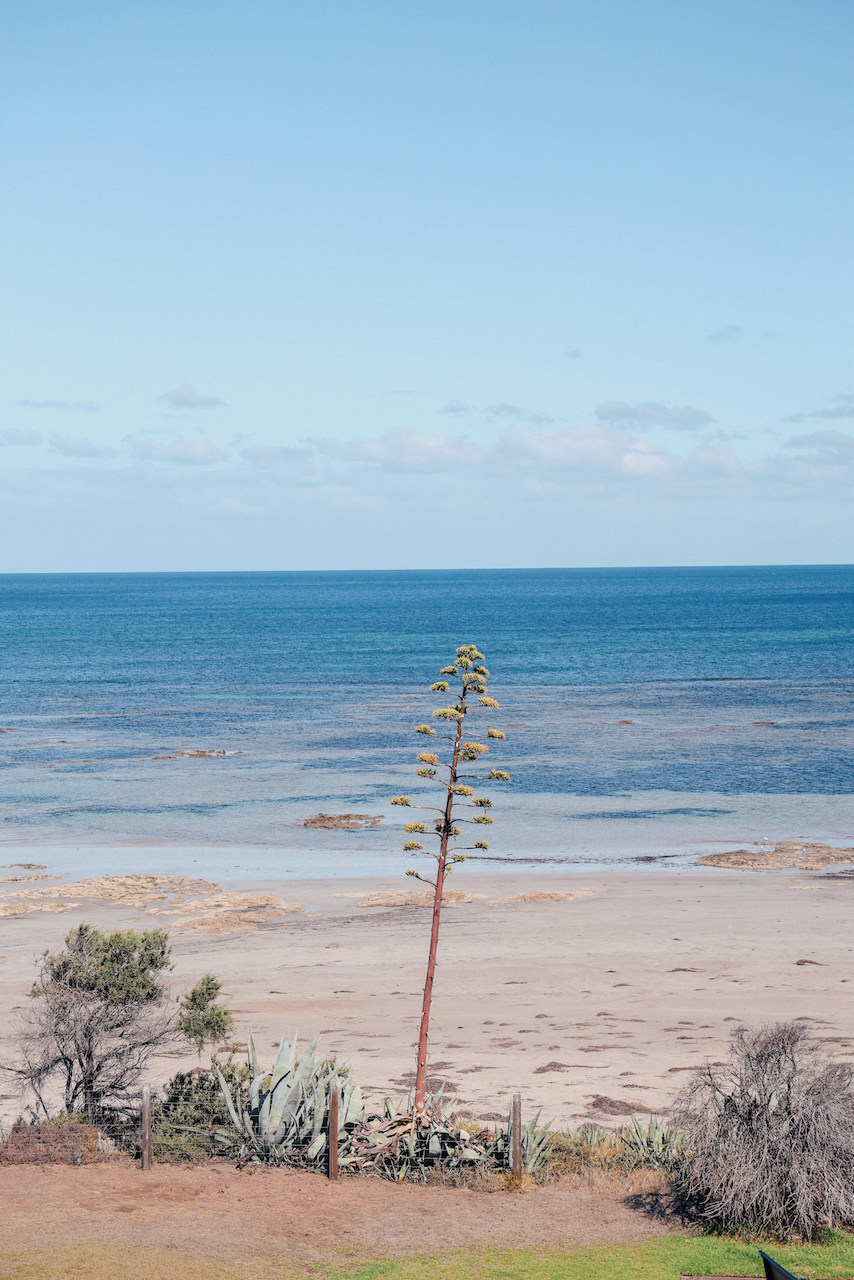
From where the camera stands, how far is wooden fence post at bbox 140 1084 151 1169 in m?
14.5

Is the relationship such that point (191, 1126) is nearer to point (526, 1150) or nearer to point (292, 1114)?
point (292, 1114)

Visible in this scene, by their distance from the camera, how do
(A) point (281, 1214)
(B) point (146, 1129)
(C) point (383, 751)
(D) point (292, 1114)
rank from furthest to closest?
(C) point (383, 751)
(D) point (292, 1114)
(B) point (146, 1129)
(A) point (281, 1214)

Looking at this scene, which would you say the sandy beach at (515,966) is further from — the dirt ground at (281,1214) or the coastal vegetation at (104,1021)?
the dirt ground at (281,1214)

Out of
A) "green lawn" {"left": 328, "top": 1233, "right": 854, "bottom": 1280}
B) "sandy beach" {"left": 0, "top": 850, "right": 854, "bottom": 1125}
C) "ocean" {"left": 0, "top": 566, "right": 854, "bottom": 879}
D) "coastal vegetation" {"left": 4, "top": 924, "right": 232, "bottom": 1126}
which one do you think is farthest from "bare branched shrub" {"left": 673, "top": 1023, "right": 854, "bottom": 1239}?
"ocean" {"left": 0, "top": 566, "right": 854, "bottom": 879}

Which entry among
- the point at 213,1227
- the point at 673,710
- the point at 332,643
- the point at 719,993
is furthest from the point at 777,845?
the point at 332,643

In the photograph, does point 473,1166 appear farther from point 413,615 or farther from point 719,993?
point 413,615

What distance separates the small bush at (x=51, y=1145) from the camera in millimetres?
14930

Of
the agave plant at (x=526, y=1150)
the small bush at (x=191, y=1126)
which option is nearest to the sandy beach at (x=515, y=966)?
the small bush at (x=191, y=1126)

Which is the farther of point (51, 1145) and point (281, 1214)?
point (51, 1145)

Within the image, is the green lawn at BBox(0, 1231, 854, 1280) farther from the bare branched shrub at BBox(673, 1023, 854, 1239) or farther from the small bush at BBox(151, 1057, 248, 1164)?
the small bush at BBox(151, 1057, 248, 1164)

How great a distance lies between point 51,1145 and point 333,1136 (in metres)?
3.88

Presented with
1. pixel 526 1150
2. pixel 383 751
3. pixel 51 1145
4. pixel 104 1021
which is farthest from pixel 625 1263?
pixel 383 751

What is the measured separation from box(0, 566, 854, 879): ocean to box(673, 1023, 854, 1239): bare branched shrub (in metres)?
24.6

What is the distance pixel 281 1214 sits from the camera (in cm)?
1342
